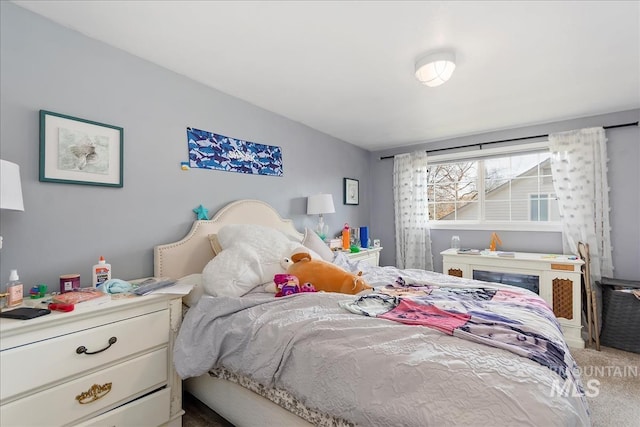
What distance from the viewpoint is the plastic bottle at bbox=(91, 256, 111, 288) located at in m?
1.67

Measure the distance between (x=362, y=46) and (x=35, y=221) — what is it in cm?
212

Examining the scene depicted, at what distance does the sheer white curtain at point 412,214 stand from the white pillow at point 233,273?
2.77 m

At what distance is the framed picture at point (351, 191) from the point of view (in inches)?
163

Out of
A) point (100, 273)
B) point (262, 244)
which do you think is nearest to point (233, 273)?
Result: point (262, 244)

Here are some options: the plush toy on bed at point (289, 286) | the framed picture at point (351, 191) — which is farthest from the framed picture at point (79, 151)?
the framed picture at point (351, 191)

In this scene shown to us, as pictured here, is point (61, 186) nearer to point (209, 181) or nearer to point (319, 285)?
point (209, 181)

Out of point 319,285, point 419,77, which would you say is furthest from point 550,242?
point 319,285

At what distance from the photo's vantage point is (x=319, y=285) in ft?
6.43

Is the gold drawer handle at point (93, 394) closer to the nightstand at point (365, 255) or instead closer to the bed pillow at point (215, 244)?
the bed pillow at point (215, 244)

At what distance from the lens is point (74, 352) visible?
4.15 ft

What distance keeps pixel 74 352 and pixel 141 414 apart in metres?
0.49

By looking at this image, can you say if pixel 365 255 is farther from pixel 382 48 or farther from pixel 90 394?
pixel 90 394

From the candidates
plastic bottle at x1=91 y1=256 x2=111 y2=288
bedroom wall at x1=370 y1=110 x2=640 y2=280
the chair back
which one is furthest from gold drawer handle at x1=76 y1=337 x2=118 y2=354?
the chair back

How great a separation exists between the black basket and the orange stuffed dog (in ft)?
8.42
